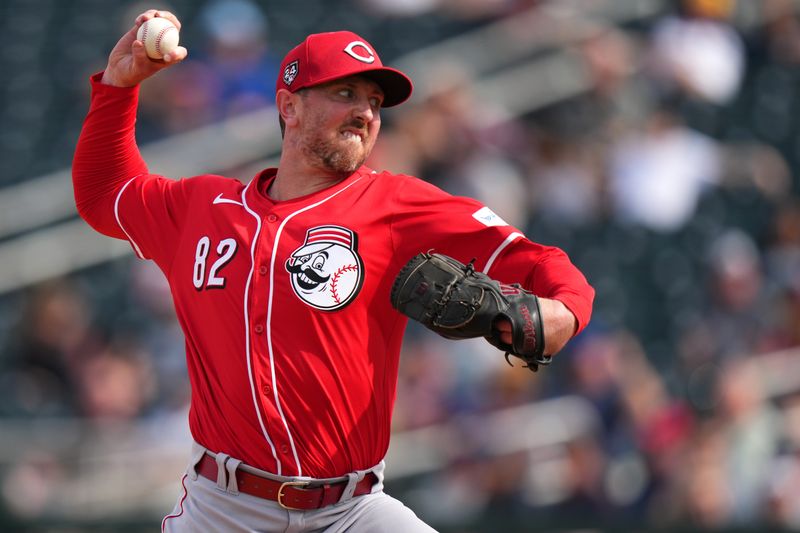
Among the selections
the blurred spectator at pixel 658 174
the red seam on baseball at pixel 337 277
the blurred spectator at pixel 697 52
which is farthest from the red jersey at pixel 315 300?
the blurred spectator at pixel 697 52

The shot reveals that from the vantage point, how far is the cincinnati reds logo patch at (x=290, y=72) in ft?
11.4

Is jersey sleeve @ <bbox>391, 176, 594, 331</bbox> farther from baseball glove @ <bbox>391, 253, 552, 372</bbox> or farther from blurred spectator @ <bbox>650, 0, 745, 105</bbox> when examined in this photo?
blurred spectator @ <bbox>650, 0, 745, 105</bbox>

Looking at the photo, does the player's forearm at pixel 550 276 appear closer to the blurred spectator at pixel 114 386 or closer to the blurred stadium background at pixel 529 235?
the blurred stadium background at pixel 529 235

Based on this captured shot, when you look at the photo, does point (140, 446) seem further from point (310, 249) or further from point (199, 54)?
point (310, 249)

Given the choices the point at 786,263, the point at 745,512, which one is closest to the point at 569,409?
the point at 745,512

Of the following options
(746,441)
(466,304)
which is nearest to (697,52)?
(746,441)

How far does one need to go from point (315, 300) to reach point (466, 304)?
439 mm

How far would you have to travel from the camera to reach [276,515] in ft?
10.6

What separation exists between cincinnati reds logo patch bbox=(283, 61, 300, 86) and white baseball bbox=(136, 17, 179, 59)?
12.6 inches

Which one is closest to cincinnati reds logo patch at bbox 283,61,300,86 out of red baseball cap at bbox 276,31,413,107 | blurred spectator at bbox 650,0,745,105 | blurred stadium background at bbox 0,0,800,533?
red baseball cap at bbox 276,31,413,107

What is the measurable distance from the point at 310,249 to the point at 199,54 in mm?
5892

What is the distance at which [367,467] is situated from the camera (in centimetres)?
334

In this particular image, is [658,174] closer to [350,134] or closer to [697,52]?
[697,52]

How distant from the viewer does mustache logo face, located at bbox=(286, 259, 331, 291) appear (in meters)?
3.22
